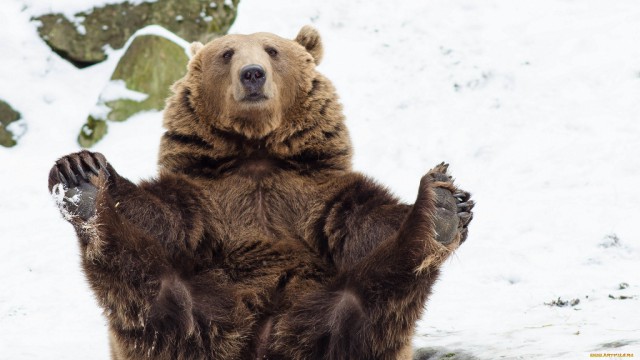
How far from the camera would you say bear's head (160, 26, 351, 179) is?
4555mm

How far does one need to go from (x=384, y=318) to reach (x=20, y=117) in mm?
8114

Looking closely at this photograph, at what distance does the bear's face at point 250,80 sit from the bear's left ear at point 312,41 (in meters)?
0.13

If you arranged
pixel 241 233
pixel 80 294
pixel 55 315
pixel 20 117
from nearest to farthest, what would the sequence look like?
pixel 241 233, pixel 55 315, pixel 80 294, pixel 20 117

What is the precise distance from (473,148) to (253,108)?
544 cm

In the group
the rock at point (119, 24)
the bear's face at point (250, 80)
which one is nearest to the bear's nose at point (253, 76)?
the bear's face at point (250, 80)

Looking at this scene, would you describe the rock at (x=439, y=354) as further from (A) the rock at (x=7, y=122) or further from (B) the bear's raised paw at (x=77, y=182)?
(A) the rock at (x=7, y=122)

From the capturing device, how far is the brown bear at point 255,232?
12.3ft

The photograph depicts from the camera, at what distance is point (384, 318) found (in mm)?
3762

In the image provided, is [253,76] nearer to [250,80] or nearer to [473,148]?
[250,80]

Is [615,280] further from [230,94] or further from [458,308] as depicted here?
[230,94]

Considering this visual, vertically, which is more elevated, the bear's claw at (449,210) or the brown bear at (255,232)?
the bear's claw at (449,210)

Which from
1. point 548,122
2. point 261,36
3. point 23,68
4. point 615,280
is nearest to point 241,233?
point 261,36

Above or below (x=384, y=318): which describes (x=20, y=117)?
below

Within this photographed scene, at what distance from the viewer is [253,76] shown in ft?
14.8
